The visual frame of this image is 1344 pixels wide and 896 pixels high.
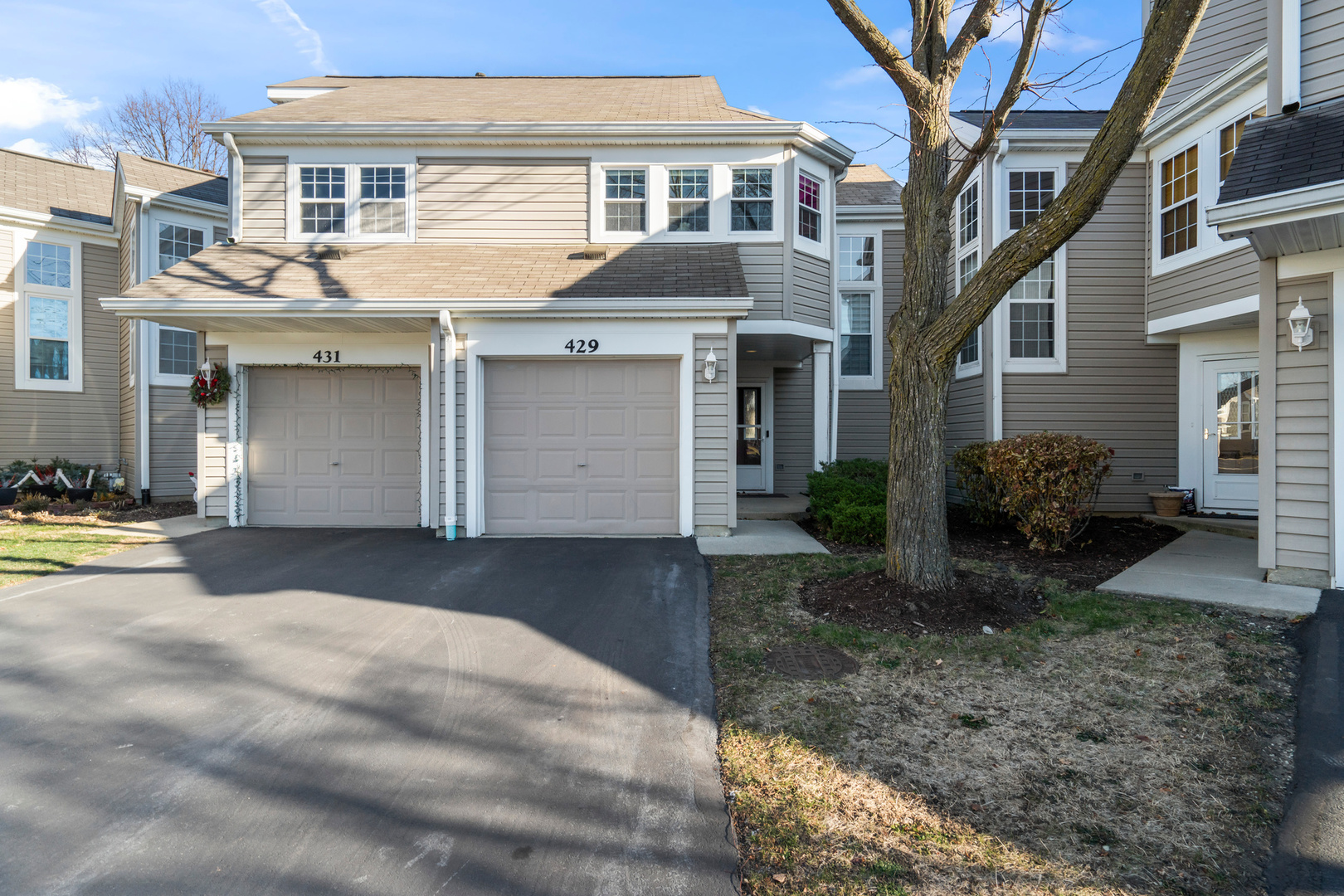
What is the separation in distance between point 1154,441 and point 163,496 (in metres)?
16.5

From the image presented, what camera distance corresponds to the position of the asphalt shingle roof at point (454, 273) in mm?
8562

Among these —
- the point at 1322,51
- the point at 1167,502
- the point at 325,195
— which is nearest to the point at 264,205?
the point at 325,195

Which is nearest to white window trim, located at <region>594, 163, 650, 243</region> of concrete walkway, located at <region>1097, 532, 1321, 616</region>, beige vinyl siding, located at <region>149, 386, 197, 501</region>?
concrete walkway, located at <region>1097, 532, 1321, 616</region>

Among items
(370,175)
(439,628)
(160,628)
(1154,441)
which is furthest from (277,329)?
(1154,441)

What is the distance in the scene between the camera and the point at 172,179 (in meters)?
12.5

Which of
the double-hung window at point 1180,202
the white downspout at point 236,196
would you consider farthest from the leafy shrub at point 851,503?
the white downspout at point 236,196

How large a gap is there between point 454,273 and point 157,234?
693 cm

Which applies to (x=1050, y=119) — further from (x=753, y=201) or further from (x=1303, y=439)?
(x=1303, y=439)

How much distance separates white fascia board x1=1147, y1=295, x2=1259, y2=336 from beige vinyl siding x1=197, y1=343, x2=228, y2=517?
13075 millimetres

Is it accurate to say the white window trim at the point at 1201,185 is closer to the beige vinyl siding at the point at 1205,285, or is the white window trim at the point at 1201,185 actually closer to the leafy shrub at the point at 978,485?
the beige vinyl siding at the point at 1205,285

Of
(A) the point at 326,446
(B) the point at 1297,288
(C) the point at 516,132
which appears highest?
(C) the point at 516,132

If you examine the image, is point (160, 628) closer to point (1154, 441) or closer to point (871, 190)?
point (1154, 441)

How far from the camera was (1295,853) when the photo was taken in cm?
258

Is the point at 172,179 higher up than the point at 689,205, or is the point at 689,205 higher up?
the point at 172,179
